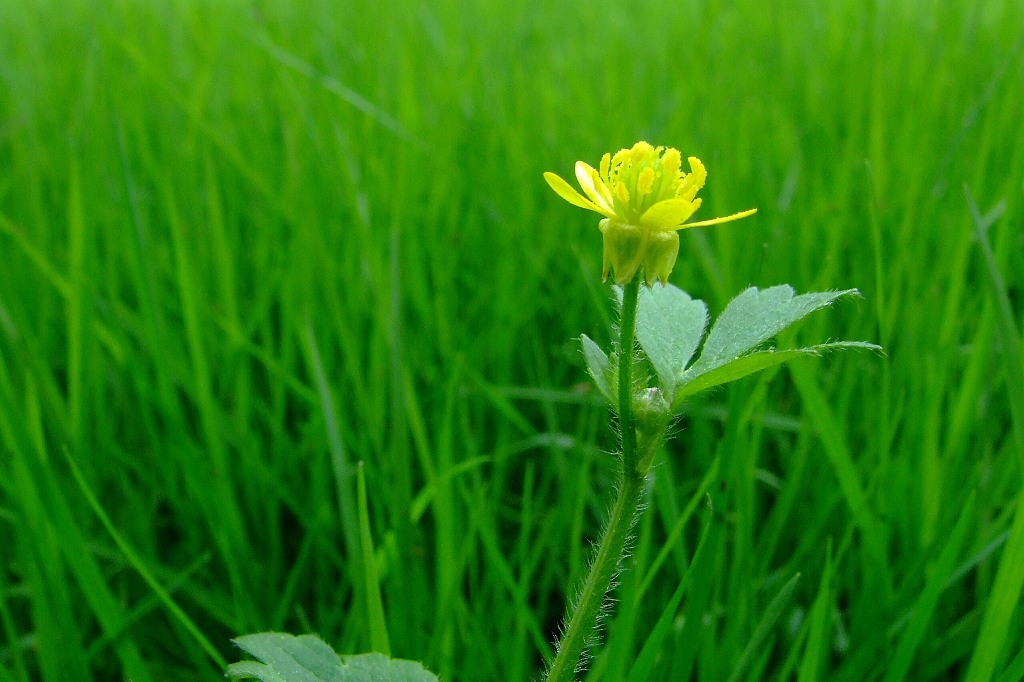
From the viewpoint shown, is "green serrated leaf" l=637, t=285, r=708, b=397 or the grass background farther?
the grass background

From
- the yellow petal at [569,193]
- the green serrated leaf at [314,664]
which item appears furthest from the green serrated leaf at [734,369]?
the green serrated leaf at [314,664]

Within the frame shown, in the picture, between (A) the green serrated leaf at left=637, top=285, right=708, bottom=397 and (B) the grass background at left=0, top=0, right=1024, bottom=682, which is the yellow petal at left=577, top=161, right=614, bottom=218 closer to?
(A) the green serrated leaf at left=637, top=285, right=708, bottom=397

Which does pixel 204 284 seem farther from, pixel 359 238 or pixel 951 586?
pixel 951 586

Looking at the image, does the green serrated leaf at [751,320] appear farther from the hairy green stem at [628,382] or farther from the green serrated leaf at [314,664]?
the green serrated leaf at [314,664]

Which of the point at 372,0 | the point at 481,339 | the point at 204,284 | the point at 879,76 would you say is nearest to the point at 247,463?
the point at 481,339


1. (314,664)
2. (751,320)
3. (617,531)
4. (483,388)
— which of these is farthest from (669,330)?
(483,388)

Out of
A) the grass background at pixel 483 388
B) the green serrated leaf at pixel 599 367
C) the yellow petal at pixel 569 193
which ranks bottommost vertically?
the grass background at pixel 483 388

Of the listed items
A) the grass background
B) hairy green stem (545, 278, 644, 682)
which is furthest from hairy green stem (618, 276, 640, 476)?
the grass background
